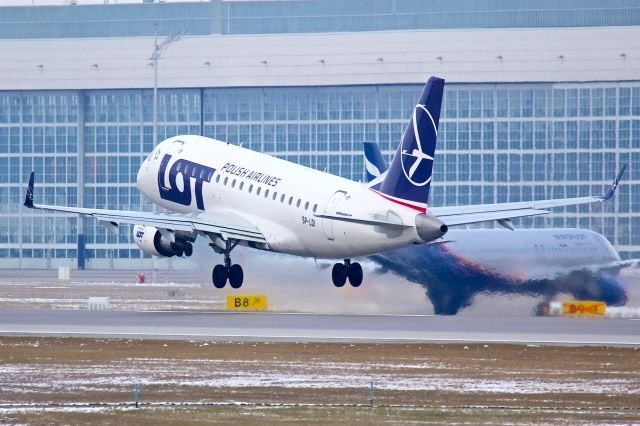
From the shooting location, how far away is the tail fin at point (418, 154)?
6250 cm

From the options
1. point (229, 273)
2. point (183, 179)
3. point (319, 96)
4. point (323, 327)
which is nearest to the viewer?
point (323, 327)

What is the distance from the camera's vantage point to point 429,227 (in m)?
63.2

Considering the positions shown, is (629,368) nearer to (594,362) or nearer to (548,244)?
(594,362)

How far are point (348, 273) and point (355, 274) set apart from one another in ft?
1.22

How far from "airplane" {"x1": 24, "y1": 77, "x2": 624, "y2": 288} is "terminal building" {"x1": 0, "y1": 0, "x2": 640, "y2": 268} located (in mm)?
69940

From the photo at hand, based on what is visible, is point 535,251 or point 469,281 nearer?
point 469,281

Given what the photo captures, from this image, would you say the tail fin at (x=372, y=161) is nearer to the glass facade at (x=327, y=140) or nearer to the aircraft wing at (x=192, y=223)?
the aircraft wing at (x=192, y=223)

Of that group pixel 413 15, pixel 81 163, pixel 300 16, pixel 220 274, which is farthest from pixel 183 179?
pixel 81 163

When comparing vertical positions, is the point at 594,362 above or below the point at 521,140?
below

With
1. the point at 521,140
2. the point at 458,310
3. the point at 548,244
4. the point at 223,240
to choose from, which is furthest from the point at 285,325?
the point at 521,140

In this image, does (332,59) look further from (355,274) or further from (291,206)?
(291,206)

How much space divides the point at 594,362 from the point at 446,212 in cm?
2003

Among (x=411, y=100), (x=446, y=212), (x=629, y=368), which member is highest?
(x=411, y=100)

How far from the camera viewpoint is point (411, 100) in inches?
5984
